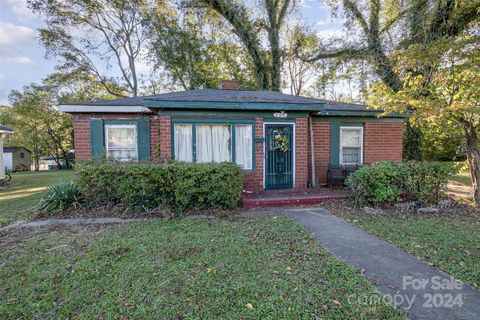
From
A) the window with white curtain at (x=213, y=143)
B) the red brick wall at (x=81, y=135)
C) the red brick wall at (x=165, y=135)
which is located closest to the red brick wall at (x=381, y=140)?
the window with white curtain at (x=213, y=143)

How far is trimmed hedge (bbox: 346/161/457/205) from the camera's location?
5.50 m

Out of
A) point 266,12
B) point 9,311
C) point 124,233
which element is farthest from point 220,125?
point 266,12

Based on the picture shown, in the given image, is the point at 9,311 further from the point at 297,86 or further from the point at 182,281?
the point at 297,86

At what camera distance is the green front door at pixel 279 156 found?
7.25 meters

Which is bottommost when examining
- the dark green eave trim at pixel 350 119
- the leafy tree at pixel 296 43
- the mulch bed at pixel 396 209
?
the mulch bed at pixel 396 209

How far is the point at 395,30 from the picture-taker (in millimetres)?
10688

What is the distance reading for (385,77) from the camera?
452 inches

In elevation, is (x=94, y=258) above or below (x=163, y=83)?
below

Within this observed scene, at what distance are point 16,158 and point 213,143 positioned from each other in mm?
38112

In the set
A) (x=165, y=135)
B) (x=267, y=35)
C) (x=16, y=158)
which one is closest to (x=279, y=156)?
(x=165, y=135)

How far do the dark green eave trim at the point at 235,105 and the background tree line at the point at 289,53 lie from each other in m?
1.99

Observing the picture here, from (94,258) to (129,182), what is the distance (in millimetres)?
2206

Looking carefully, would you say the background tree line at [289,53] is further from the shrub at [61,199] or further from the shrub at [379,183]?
the shrub at [61,199]

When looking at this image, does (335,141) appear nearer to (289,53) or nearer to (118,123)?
(118,123)
